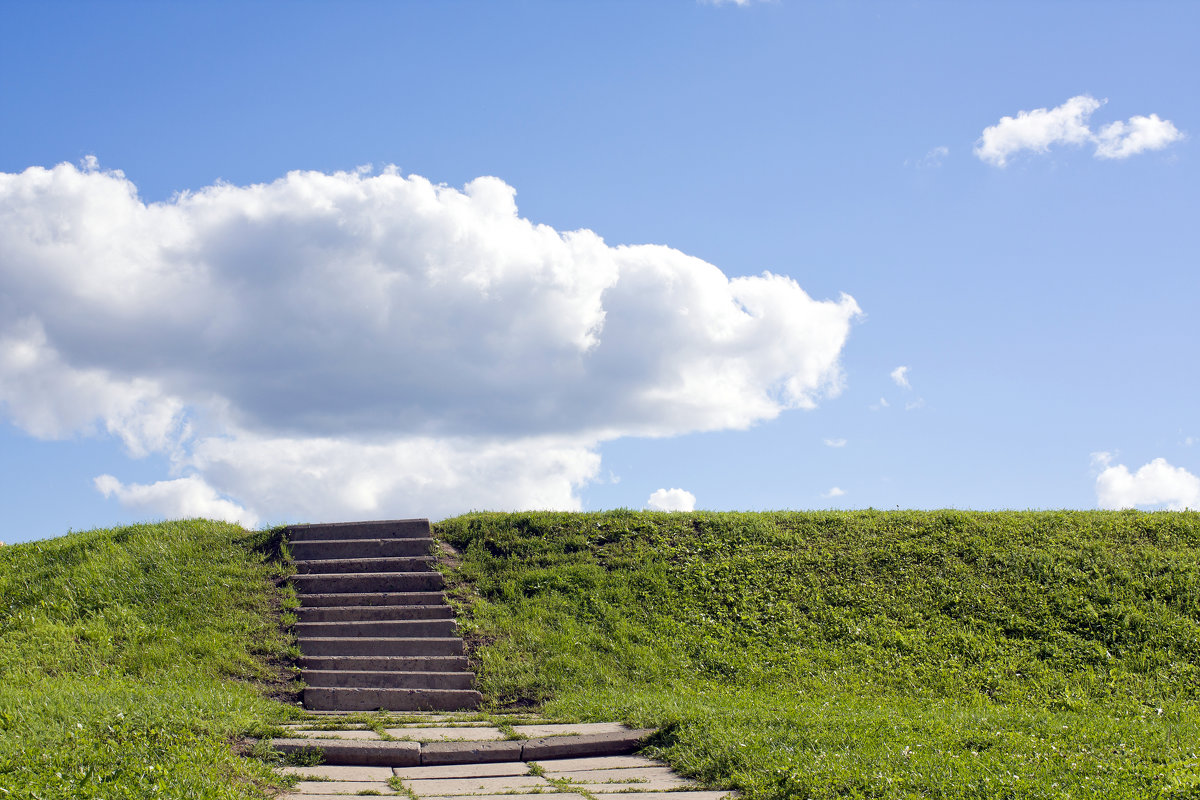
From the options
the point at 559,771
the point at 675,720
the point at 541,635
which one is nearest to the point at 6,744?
the point at 559,771

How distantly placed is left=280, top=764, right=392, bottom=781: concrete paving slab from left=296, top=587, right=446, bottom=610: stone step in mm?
5306

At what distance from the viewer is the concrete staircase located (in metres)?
10.5

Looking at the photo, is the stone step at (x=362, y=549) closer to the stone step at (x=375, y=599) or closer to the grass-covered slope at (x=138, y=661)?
the grass-covered slope at (x=138, y=661)

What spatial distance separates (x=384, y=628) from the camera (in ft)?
39.7

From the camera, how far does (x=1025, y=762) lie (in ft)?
22.7

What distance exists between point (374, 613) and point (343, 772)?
542 centimetres

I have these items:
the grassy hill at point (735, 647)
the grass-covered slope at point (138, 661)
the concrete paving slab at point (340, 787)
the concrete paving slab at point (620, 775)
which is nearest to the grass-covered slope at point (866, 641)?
the grassy hill at point (735, 647)

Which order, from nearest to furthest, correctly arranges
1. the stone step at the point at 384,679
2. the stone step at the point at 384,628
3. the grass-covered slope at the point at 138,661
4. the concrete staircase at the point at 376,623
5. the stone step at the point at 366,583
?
the grass-covered slope at the point at 138,661 → the concrete staircase at the point at 376,623 → the stone step at the point at 384,679 → the stone step at the point at 384,628 → the stone step at the point at 366,583

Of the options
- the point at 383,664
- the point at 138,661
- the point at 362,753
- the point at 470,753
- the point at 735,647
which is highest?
the point at 138,661

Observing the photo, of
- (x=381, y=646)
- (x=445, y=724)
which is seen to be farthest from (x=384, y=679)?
(x=445, y=724)

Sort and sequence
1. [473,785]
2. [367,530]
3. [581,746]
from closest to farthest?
[473,785]
[581,746]
[367,530]

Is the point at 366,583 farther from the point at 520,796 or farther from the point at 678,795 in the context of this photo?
the point at 678,795

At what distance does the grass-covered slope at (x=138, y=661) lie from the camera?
237 inches

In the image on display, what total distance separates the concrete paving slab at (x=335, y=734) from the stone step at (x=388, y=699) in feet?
7.12
